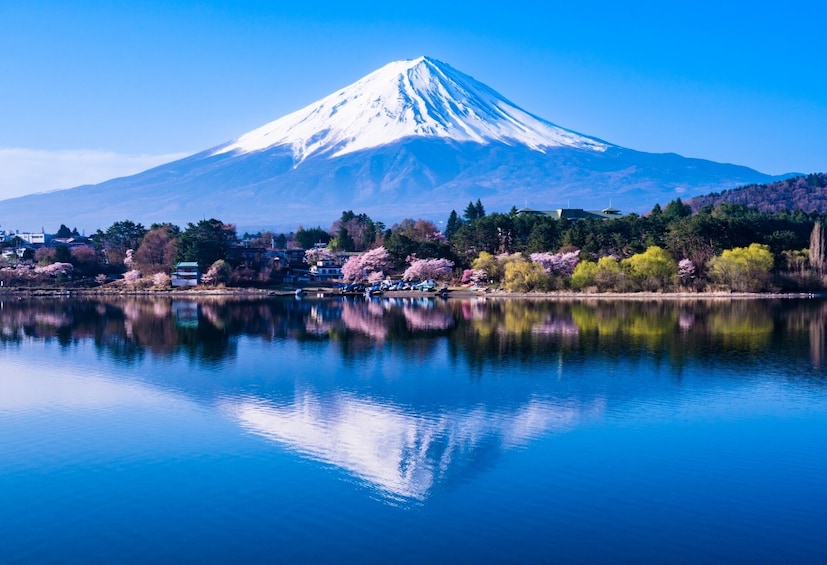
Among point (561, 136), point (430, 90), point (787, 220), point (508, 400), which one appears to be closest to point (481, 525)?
point (508, 400)

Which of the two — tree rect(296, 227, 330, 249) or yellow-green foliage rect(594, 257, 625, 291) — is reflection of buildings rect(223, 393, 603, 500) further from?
tree rect(296, 227, 330, 249)

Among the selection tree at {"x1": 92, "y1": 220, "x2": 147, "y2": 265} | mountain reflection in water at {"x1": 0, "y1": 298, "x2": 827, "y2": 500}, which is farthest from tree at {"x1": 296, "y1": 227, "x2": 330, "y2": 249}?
mountain reflection in water at {"x1": 0, "y1": 298, "x2": 827, "y2": 500}

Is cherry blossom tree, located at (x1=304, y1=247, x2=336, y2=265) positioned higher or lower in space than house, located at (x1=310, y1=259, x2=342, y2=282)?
higher

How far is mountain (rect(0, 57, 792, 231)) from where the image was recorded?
14700 cm

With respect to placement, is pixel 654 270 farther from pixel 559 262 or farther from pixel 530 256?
pixel 530 256

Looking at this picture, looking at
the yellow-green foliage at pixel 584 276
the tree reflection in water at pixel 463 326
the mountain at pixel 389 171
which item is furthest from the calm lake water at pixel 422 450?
the mountain at pixel 389 171

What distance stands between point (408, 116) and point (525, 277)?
121m

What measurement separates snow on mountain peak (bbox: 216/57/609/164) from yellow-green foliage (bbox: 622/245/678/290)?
4760 inches

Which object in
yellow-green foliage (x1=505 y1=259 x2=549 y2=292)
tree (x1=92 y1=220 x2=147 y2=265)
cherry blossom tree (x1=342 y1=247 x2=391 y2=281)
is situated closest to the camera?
yellow-green foliage (x1=505 y1=259 x2=549 y2=292)

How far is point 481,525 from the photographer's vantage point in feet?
30.0

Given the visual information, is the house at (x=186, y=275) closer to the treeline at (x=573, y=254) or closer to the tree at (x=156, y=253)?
the treeline at (x=573, y=254)

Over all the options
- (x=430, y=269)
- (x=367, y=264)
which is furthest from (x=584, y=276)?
(x=367, y=264)

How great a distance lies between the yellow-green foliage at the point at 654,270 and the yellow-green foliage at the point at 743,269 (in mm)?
1944

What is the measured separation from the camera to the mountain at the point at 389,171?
147000 mm
